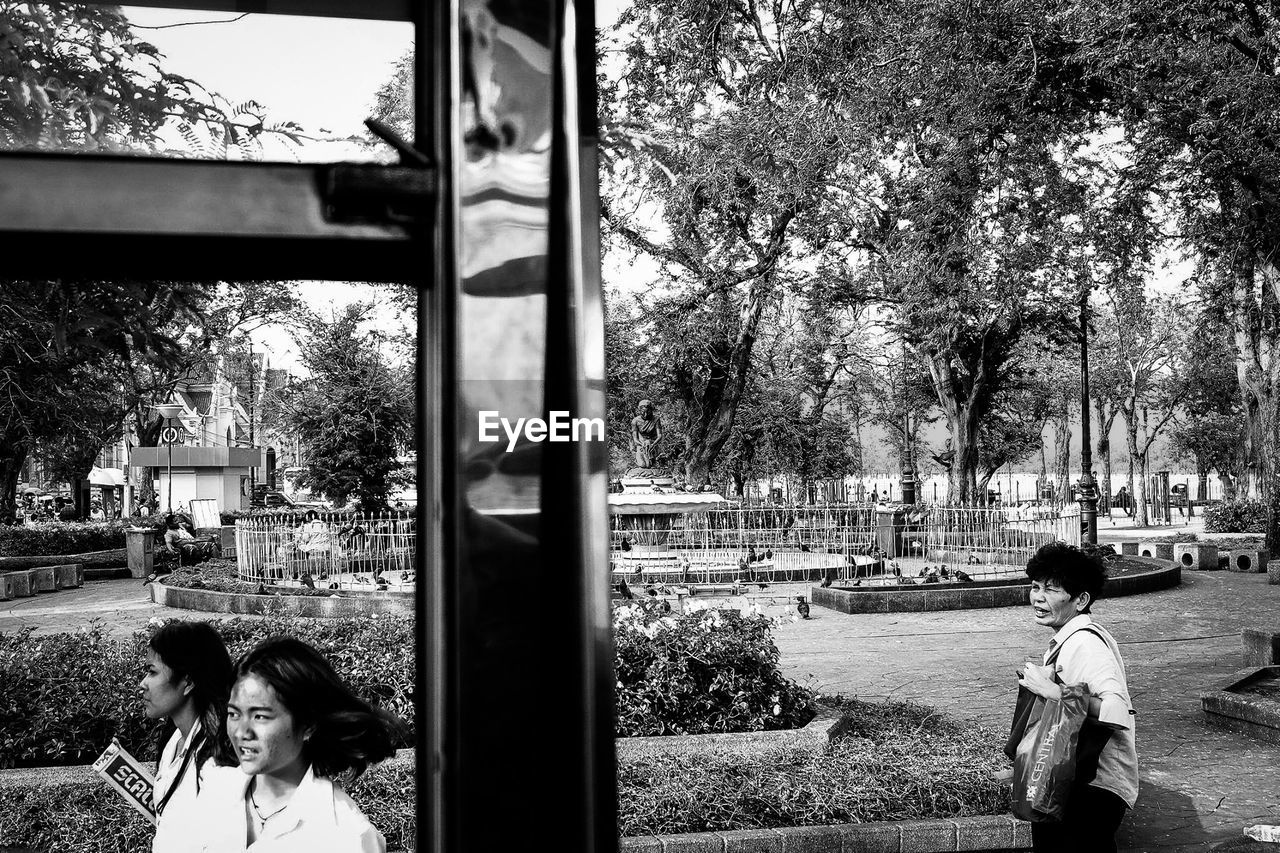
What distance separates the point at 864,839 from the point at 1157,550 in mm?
20621

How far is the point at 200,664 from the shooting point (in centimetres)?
261

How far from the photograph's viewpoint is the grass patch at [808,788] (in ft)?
17.3

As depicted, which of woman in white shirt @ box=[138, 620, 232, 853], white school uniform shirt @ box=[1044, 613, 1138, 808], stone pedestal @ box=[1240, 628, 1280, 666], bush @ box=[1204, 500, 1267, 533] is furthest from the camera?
bush @ box=[1204, 500, 1267, 533]

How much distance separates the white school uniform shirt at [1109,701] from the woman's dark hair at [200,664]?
279 centimetres


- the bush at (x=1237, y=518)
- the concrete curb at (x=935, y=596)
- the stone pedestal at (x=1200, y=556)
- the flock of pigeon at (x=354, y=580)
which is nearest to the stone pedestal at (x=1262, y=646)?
the concrete curb at (x=935, y=596)

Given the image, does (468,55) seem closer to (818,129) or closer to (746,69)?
(818,129)

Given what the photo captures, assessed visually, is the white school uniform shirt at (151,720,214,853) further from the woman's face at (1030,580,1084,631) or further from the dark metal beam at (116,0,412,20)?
the woman's face at (1030,580,1084,631)

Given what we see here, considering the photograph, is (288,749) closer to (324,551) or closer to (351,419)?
(324,551)

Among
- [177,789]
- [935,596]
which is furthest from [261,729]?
[935,596]

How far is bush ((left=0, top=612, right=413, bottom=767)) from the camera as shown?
19.1 ft

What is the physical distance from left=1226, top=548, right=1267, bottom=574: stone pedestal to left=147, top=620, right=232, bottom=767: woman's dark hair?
22.0 m

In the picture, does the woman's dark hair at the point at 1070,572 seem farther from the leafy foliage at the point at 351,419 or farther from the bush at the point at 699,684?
the leafy foliage at the point at 351,419

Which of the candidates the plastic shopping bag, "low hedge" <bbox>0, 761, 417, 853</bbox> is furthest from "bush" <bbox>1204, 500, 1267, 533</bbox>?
"low hedge" <bbox>0, 761, 417, 853</bbox>

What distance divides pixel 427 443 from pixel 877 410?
54.6 m
